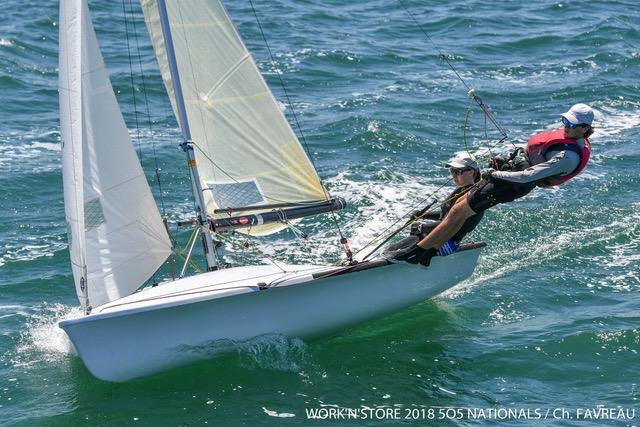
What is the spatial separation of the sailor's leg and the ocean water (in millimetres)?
919

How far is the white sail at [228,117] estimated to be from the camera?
29.2 feet

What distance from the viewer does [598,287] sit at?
10070 mm

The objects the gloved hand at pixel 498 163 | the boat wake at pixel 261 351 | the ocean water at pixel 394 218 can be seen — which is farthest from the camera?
the gloved hand at pixel 498 163

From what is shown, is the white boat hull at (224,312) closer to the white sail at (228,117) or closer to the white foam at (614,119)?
the white sail at (228,117)

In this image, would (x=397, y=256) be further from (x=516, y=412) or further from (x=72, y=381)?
(x=72, y=381)

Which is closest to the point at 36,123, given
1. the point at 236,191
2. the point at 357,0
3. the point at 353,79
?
the point at 353,79

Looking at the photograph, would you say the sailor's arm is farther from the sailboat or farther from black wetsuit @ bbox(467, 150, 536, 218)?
the sailboat

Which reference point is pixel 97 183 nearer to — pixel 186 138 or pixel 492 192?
pixel 186 138

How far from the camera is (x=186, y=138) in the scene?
346 inches

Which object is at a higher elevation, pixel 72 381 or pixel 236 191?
pixel 236 191

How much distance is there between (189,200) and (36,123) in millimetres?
3832

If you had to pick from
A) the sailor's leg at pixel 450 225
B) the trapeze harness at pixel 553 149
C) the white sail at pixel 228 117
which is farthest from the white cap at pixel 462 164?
the white sail at pixel 228 117

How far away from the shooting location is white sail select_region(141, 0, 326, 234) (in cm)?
891

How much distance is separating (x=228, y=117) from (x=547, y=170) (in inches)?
110
